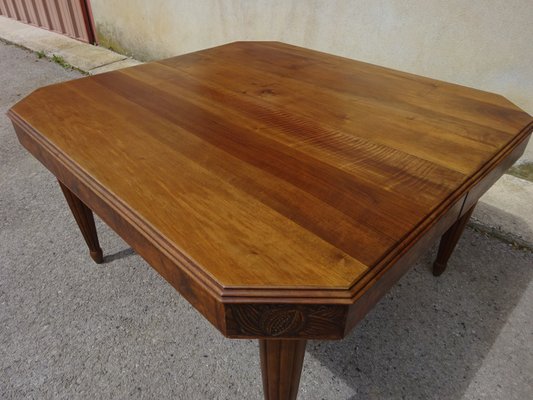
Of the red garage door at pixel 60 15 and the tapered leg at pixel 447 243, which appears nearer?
the tapered leg at pixel 447 243

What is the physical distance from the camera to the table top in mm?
585

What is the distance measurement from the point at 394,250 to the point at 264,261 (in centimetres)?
20

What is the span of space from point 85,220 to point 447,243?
113 centimetres

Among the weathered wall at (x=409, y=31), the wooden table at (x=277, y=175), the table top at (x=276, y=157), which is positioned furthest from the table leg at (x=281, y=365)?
the weathered wall at (x=409, y=31)

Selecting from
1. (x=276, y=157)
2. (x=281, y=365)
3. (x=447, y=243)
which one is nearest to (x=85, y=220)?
(x=276, y=157)

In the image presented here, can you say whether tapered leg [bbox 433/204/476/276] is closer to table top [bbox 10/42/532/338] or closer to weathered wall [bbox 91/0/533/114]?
table top [bbox 10/42/532/338]

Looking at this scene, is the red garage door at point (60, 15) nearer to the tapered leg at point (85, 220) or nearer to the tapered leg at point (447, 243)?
the tapered leg at point (85, 220)

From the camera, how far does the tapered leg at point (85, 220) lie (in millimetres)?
1176

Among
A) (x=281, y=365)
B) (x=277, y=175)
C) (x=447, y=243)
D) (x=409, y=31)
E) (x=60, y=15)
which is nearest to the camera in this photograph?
(x=281, y=365)

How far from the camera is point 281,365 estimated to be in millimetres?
660

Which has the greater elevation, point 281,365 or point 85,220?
point 281,365

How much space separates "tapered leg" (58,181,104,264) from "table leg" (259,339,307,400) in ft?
2.63

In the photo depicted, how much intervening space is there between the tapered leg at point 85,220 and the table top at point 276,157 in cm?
27

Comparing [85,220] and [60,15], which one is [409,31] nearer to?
[85,220]
